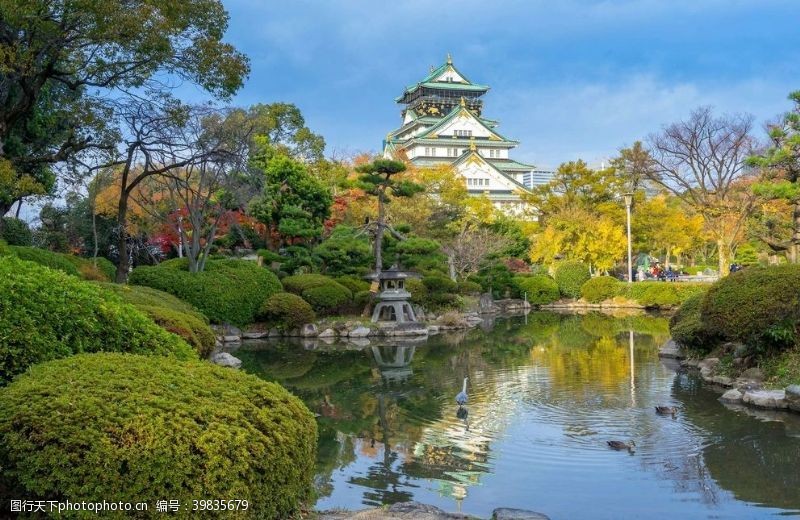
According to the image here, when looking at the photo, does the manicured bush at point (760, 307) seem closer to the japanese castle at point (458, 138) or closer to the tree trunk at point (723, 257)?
the tree trunk at point (723, 257)

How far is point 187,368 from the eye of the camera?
12.6 ft

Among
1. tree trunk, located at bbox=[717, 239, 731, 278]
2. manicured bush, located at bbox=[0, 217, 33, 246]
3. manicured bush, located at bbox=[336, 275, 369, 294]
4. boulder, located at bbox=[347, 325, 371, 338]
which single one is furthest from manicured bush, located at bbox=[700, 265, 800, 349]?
tree trunk, located at bbox=[717, 239, 731, 278]

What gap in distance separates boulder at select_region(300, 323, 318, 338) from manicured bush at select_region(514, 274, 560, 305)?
47.3ft

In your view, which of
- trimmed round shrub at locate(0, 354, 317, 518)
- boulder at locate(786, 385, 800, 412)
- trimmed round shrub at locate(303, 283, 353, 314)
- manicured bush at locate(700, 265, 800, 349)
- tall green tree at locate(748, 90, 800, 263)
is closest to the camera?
trimmed round shrub at locate(0, 354, 317, 518)

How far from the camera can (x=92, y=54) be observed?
36.0 ft

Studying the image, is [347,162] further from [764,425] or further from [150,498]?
[150,498]

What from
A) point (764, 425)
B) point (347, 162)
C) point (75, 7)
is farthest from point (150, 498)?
point (347, 162)

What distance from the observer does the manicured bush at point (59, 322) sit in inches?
148

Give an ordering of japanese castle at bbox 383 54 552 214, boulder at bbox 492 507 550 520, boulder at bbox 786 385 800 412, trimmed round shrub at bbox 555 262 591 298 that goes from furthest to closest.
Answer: japanese castle at bbox 383 54 552 214 → trimmed round shrub at bbox 555 262 591 298 → boulder at bbox 786 385 800 412 → boulder at bbox 492 507 550 520

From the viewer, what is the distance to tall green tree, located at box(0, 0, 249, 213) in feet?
31.5

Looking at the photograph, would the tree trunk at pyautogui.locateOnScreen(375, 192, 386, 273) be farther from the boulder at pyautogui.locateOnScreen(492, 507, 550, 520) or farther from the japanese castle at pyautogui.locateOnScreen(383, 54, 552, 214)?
the japanese castle at pyautogui.locateOnScreen(383, 54, 552, 214)

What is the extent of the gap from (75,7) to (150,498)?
8.71 m

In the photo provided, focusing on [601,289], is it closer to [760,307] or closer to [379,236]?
[379,236]

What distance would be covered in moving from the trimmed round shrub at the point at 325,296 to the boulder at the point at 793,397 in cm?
1272
